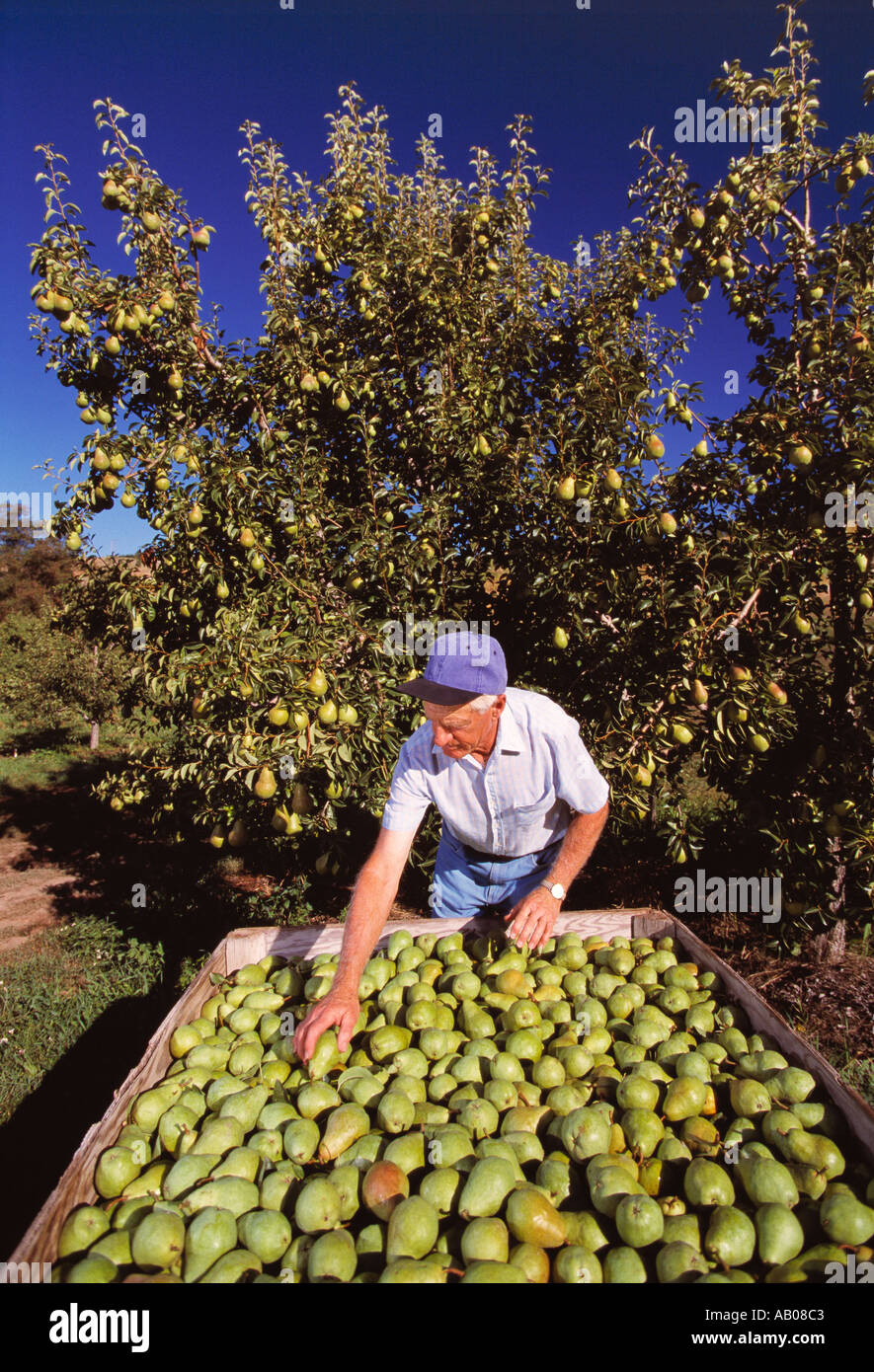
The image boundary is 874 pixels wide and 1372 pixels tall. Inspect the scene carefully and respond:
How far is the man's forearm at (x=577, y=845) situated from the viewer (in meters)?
2.78

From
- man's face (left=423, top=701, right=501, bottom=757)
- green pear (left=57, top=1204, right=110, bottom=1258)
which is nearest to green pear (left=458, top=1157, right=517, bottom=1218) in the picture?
green pear (left=57, top=1204, right=110, bottom=1258)

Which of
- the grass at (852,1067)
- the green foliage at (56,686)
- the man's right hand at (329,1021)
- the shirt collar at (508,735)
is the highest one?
the green foliage at (56,686)

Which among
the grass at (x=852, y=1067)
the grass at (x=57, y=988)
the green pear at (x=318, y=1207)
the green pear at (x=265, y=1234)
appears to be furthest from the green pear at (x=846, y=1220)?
the grass at (x=57, y=988)

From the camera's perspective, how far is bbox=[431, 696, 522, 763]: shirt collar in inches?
108

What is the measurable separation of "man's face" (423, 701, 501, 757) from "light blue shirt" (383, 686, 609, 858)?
0.74 feet

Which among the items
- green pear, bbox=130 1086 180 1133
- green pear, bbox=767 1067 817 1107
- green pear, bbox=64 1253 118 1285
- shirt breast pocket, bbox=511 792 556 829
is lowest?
green pear, bbox=64 1253 118 1285

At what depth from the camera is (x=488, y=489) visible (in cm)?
395

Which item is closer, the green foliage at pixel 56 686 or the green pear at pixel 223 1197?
the green pear at pixel 223 1197

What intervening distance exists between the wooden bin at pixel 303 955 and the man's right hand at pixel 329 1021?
0.47 m

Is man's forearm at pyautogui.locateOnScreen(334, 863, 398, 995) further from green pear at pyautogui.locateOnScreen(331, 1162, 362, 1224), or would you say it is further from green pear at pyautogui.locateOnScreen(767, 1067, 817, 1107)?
green pear at pyautogui.locateOnScreen(767, 1067, 817, 1107)

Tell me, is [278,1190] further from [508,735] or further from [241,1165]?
[508,735]

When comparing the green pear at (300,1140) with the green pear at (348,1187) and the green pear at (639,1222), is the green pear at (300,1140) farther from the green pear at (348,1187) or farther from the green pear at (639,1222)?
the green pear at (639,1222)

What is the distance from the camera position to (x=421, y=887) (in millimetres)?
6164
